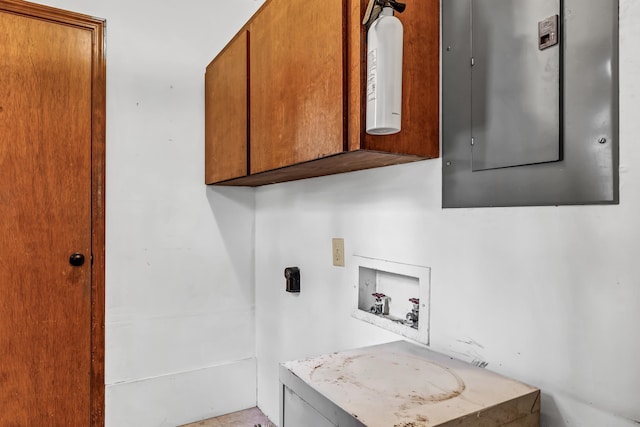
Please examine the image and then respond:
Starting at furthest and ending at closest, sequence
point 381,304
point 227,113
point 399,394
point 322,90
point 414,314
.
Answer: point 227,113, point 381,304, point 414,314, point 322,90, point 399,394

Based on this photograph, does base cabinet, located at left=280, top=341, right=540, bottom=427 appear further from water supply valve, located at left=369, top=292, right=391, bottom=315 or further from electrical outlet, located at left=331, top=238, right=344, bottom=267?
electrical outlet, located at left=331, top=238, right=344, bottom=267

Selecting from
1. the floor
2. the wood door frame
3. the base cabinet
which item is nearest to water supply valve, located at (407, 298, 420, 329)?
the base cabinet

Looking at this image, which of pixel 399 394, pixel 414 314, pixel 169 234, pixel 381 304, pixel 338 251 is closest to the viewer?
pixel 399 394

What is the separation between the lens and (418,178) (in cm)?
123

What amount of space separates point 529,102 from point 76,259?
6.31 feet

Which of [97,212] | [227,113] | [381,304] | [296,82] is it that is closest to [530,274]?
[381,304]

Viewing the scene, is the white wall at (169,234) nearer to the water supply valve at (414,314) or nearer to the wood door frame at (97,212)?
the wood door frame at (97,212)

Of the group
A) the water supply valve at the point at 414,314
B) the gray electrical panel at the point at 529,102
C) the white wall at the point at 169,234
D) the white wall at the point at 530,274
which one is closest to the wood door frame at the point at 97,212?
the white wall at the point at 169,234

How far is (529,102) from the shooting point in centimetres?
93

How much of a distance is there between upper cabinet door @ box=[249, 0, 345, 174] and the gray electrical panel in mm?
319

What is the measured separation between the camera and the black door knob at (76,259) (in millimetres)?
1874

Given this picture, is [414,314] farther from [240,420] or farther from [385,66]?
[240,420]

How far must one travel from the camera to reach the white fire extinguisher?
0.96 m

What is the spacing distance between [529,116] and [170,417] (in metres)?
2.11
